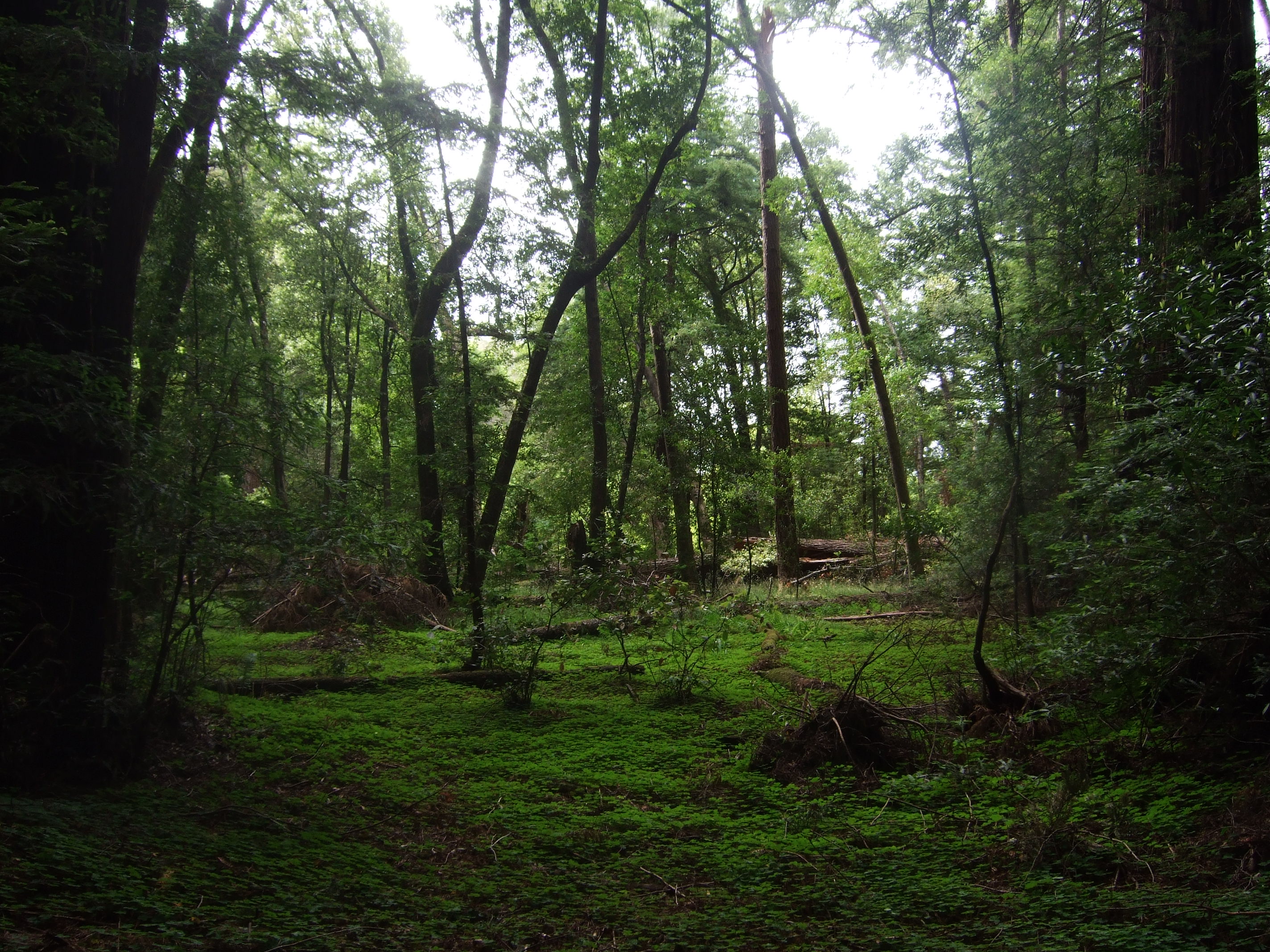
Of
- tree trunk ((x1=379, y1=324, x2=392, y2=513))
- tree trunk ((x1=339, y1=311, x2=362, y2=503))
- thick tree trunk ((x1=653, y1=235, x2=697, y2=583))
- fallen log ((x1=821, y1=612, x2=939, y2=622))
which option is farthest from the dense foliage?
tree trunk ((x1=339, y1=311, x2=362, y2=503))

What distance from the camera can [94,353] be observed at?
4594mm

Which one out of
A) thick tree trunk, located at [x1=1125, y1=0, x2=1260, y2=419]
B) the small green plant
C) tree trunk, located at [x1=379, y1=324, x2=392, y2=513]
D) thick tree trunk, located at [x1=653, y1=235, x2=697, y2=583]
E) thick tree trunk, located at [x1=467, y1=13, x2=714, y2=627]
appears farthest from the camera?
tree trunk, located at [x1=379, y1=324, x2=392, y2=513]

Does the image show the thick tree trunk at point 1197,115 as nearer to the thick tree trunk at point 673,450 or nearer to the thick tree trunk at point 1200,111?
the thick tree trunk at point 1200,111

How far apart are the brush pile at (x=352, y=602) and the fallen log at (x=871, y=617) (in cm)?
592

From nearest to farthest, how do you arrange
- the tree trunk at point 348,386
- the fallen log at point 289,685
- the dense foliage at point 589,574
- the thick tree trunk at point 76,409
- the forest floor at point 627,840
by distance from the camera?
the forest floor at point 627,840
the dense foliage at point 589,574
the thick tree trunk at point 76,409
the fallen log at point 289,685
the tree trunk at point 348,386

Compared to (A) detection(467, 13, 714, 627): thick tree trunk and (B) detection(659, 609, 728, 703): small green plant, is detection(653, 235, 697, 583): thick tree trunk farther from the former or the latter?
(A) detection(467, 13, 714, 627): thick tree trunk

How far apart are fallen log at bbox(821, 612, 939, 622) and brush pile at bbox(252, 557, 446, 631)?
19.4 feet

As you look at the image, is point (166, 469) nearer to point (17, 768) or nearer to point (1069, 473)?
point (17, 768)

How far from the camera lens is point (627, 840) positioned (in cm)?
429

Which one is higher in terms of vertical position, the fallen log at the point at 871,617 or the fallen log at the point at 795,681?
the fallen log at the point at 871,617

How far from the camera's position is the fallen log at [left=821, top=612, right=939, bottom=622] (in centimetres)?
1105

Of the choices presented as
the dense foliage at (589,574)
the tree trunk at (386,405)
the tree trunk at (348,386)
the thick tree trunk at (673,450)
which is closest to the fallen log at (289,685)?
the dense foliage at (589,574)

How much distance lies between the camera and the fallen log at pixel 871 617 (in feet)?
36.3

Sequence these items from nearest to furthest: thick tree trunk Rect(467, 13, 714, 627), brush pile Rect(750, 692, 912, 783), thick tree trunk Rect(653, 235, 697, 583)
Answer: brush pile Rect(750, 692, 912, 783) → thick tree trunk Rect(467, 13, 714, 627) → thick tree trunk Rect(653, 235, 697, 583)
